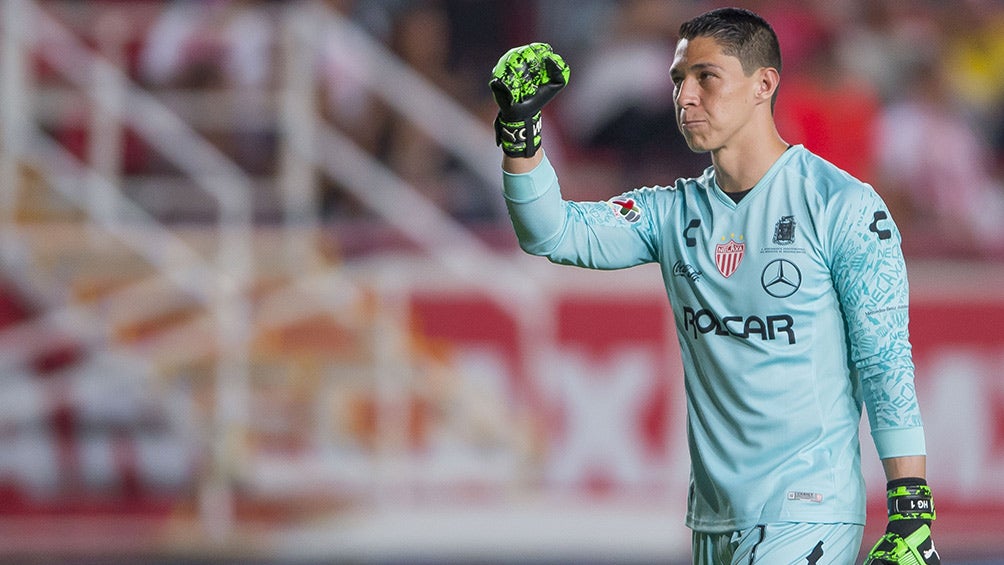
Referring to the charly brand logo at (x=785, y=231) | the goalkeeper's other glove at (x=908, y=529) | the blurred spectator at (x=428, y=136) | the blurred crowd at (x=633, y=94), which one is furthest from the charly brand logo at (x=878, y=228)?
the blurred spectator at (x=428, y=136)

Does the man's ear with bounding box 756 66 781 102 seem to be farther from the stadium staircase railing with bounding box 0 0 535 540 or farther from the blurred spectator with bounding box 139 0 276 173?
the blurred spectator with bounding box 139 0 276 173

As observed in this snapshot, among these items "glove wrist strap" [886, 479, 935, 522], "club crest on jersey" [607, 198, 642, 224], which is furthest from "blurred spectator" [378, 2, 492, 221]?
"glove wrist strap" [886, 479, 935, 522]

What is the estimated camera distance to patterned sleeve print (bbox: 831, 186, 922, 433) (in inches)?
156

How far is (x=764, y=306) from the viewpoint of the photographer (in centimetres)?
414

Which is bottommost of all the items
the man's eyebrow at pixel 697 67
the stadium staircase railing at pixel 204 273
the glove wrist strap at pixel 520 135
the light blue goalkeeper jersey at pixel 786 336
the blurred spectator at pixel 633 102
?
the light blue goalkeeper jersey at pixel 786 336

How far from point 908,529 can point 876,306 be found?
577mm

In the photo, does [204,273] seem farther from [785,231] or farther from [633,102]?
[785,231]

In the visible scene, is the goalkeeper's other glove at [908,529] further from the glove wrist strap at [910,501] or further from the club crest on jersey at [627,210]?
the club crest on jersey at [627,210]

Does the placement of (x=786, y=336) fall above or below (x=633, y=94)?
below

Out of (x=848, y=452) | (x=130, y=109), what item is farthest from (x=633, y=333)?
(x=848, y=452)

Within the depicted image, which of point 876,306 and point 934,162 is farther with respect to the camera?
point 934,162

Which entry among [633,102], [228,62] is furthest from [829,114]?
[228,62]

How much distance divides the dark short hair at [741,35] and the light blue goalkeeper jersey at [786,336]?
28cm

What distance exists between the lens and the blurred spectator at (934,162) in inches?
454
